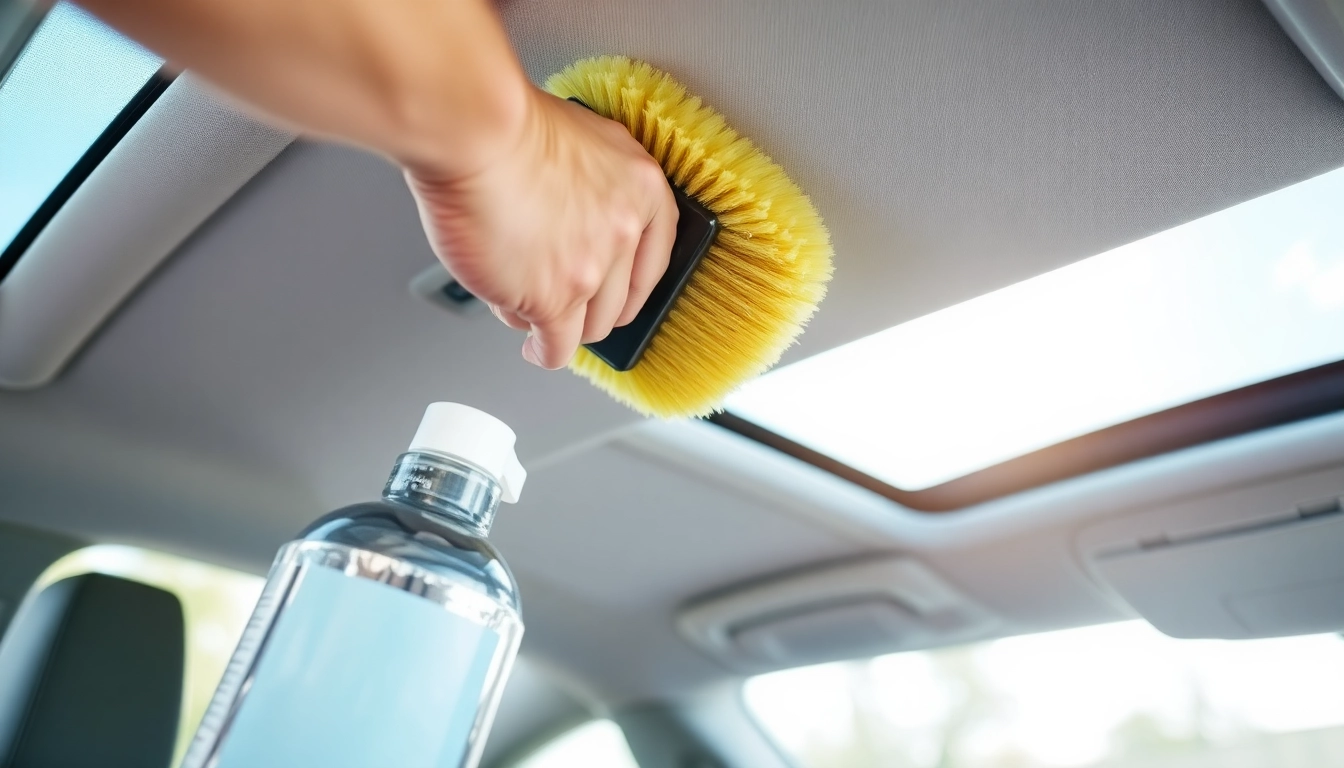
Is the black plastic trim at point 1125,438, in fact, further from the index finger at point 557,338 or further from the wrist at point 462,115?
the wrist at point 462,115

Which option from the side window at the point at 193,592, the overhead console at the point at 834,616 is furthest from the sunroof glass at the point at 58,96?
the overhead console at the point at 834,616

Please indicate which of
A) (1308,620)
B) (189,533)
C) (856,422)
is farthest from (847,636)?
(189,533)

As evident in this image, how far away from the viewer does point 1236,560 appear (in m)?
1.01

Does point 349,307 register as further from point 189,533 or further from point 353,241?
point 189,533

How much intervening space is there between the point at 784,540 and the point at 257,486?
0.75m

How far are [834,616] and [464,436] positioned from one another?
0.88 metres

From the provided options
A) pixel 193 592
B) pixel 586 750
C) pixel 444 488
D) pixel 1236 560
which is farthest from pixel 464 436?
pixel 586 750

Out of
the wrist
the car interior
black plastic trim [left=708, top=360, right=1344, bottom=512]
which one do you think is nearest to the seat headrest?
the car interior

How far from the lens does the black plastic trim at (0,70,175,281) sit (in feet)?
2.63

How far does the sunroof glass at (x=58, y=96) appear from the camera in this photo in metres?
0.79

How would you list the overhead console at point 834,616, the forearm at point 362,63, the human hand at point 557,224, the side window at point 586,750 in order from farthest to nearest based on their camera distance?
the side window at point 586,750
the overhead console at point 834,616
the human hand at point 557,224
the forearm at point 362,63

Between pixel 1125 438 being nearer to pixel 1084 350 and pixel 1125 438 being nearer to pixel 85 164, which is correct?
pixel 1084 350

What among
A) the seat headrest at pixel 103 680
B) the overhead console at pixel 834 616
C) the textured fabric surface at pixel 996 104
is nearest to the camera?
the textured fabric surface at pixel 996 104

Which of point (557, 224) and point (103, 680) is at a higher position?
point (557, 224)
